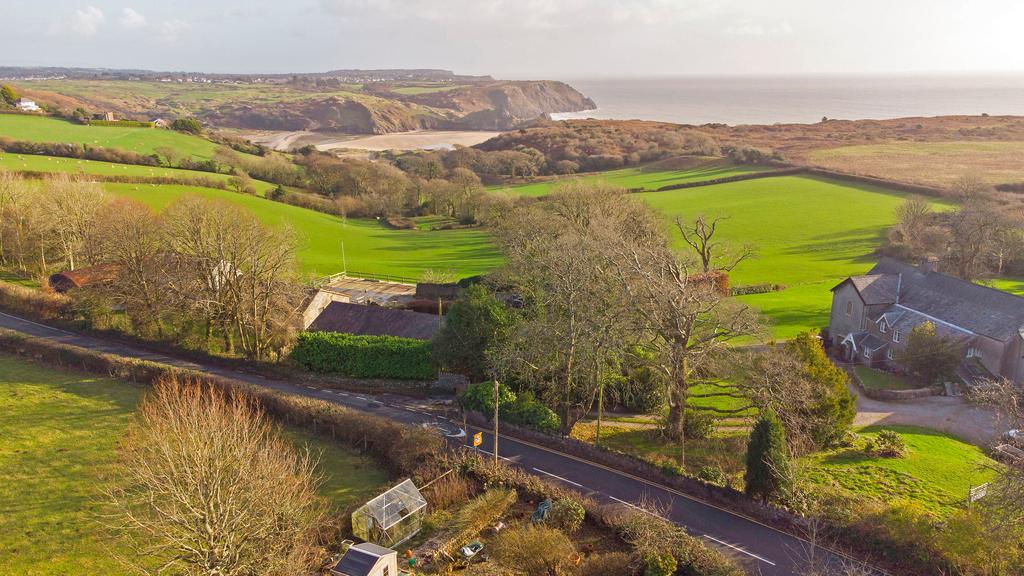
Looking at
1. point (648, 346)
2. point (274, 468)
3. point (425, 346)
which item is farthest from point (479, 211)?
point (274, 468)

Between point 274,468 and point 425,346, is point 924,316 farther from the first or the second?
point 274,468

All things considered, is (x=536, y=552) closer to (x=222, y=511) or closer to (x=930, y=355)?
(x=222, y=511)

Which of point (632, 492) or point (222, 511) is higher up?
point (222, 511)

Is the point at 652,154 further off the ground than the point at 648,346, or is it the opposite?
the point at 652,154

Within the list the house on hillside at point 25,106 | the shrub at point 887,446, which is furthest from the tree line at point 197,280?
the house on hillside at point 25,106

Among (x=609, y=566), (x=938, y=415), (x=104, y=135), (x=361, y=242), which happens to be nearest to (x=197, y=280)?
(x=609, y=566)

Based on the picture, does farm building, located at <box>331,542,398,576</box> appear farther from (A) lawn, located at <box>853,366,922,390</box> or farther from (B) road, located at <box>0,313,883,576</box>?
(A) lawn, located at <box>853,366,922,390</box>

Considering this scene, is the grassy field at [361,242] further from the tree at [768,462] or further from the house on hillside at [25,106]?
the house on hillside at [25,106]
